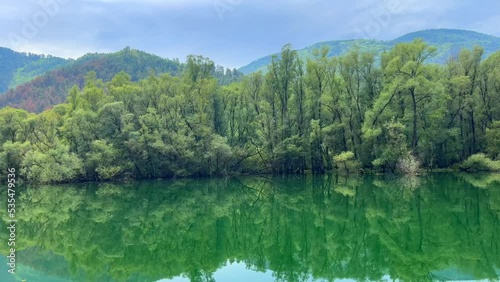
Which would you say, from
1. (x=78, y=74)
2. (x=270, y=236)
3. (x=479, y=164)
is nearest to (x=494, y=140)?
(x=479, y=164)

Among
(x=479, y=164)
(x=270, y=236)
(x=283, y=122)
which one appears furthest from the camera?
(x=283, y=122)

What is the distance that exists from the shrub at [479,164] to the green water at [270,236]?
960cm

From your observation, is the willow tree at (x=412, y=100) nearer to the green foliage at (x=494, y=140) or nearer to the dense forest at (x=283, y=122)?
the dense forest at (x=283, y=122)

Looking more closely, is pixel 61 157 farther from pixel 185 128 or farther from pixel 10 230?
pixel 10 230

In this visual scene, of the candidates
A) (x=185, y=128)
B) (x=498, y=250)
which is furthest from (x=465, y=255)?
(x=185, y=128)

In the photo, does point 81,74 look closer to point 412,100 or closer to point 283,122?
point 283,122

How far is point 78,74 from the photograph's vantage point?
513ft

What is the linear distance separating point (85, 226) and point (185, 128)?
1130 inches

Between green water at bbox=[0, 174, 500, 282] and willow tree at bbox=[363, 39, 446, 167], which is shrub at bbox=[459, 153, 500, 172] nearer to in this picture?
willow tree at bbox=[363, 39, 446, 167]

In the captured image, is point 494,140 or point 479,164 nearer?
point 479,164

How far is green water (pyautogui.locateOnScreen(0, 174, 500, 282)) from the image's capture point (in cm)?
1417

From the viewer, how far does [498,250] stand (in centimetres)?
1502

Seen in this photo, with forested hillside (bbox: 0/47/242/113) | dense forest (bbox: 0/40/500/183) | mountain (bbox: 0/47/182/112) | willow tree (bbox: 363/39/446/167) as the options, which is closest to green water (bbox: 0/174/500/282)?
willow tree (bbox: 363/39/446/167)

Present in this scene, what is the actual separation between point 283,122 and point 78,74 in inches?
4908
